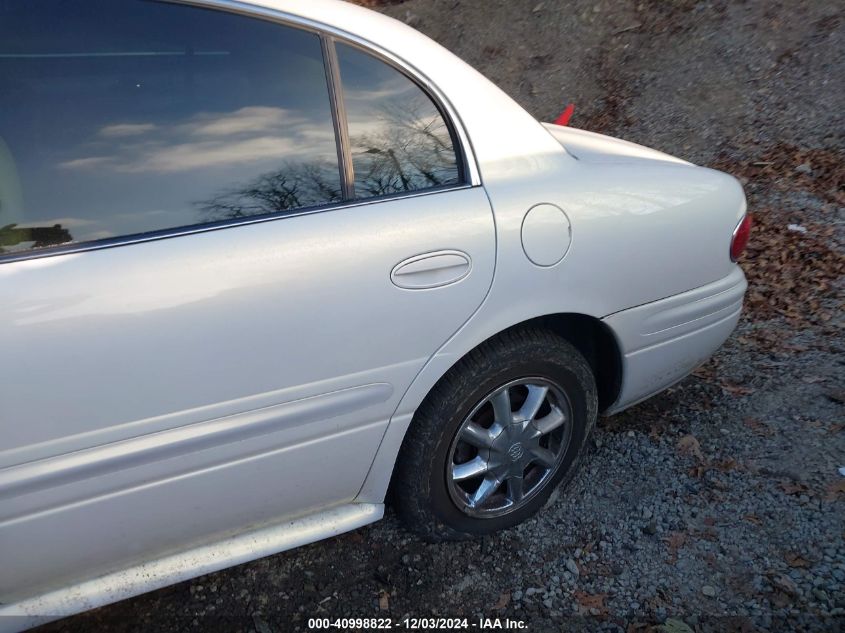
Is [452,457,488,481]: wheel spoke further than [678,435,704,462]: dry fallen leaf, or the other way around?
[678,435,704,462]: dry fallen leaf

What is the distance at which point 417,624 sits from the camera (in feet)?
7.53

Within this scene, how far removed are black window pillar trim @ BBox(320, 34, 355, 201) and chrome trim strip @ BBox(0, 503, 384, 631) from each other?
98cm

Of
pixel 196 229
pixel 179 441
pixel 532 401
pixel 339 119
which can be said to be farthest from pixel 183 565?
pixel 339 119

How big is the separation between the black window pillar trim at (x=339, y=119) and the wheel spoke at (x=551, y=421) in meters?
1.05

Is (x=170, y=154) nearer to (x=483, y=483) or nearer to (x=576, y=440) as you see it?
(x=483, y=483)

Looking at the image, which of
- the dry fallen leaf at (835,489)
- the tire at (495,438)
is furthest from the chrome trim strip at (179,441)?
the dry fallen leaf at (835,489)

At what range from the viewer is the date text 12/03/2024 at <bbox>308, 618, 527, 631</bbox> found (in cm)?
228

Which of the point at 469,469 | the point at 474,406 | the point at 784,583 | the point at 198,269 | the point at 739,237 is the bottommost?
the point at 784,583

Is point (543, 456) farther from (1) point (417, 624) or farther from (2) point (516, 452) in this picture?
(1) point (417, 624)

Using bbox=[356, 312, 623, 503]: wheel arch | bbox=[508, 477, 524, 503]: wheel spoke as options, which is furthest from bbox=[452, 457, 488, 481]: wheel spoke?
bbox=[356, 312, 623, 503]: wheel arch

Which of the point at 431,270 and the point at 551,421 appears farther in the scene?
the point at 551,421

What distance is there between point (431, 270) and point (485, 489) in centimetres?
90

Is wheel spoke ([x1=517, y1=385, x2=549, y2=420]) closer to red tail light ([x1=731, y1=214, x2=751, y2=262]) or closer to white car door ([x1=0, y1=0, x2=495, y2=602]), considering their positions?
white car door ([x1=0, y1=0, x2=495, y2=602])

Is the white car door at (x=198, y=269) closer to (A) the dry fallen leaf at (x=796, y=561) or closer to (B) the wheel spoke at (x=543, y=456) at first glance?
(B) the wheel spoke at (x=543, y=456)
